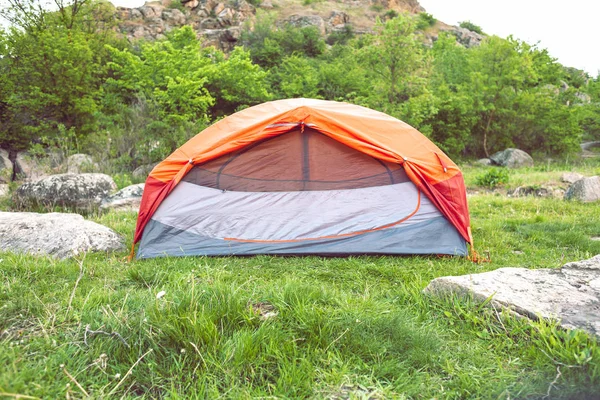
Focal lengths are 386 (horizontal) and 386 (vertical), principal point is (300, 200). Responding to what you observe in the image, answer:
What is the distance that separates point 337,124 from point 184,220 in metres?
2.08

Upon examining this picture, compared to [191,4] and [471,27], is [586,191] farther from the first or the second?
[471,27]

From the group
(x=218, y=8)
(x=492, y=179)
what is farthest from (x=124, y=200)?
(x=218, y=8)

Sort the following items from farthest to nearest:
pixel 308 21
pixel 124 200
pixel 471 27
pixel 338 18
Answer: pixel 471 27 < pixel 338 18 < pixel 308 21 < pixel 124 200

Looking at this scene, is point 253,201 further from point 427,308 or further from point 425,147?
point 427,308

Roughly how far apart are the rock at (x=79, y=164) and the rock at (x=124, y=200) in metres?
3.68

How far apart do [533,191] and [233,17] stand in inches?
1663

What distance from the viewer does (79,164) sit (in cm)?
1185

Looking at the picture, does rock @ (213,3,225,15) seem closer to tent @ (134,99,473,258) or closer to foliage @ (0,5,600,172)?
foliage @ (0,5,600,172)

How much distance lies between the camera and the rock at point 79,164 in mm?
11535

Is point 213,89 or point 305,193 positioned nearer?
point 305,193

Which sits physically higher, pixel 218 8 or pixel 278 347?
pixel 218 8

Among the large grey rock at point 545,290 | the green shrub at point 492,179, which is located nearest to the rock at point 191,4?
the green shrub at point 492,179

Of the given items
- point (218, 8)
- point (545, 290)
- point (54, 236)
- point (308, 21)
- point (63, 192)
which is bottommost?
point (545, 290)

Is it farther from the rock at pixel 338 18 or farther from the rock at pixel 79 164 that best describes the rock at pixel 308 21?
the rock at pixel 79 164
